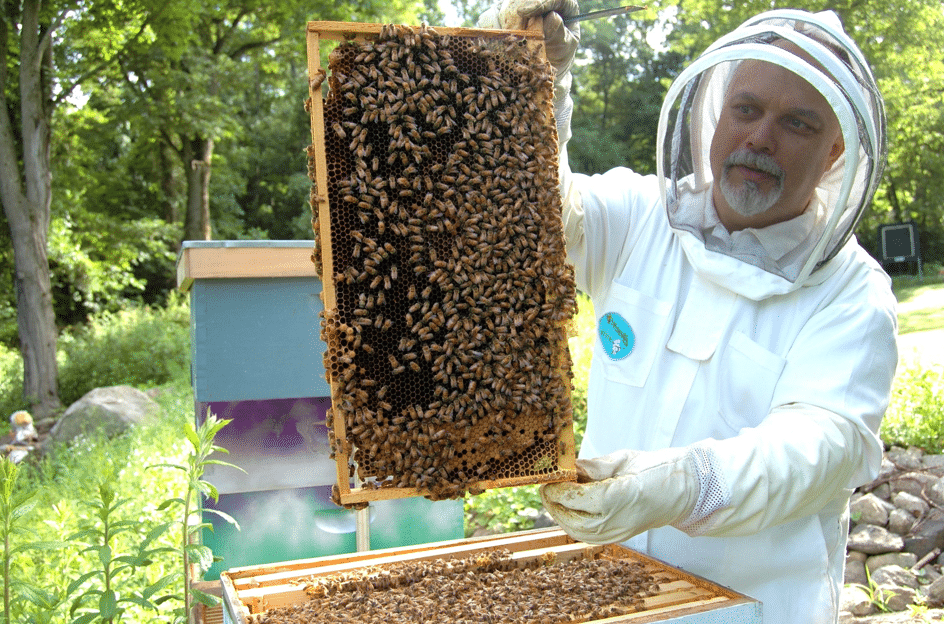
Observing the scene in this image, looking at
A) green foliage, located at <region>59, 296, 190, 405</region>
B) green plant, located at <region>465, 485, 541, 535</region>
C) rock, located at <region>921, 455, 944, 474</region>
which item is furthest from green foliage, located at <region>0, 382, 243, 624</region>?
rock, located at <region>921, 455, 944, 474</region>

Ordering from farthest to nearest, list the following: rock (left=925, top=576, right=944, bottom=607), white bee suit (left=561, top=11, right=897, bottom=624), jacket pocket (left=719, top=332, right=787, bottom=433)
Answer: rock (left=925, top=576, right=944, bottom=607)
jacket pocket (left=719, top=332, right=787, bottom=433)
white bee suit (left=561, top=11, right=897, bottom=624)

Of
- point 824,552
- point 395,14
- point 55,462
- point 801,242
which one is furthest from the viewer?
point 395,14

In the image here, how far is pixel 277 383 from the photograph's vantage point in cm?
318

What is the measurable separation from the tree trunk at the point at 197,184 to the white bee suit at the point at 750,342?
19.6 m

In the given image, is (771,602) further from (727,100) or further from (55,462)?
(55,462)

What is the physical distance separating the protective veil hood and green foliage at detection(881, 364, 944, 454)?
5.53 meters

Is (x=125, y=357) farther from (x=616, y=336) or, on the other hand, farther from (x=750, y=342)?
(x=750, y=342)

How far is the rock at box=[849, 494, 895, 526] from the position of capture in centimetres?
630

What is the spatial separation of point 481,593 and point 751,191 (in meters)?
1.81

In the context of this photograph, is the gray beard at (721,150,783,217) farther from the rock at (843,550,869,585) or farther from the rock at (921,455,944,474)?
the rock at (921,455,944,474)

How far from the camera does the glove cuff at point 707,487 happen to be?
2.26 metres

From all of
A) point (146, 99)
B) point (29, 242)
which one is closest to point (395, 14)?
point (146, 99)

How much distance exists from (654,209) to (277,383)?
5.98ft

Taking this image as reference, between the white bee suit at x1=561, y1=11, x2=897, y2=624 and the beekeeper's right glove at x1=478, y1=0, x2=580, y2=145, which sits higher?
the beekeeper's right glove at x1=478, y1=0, x2=580, y2=145
